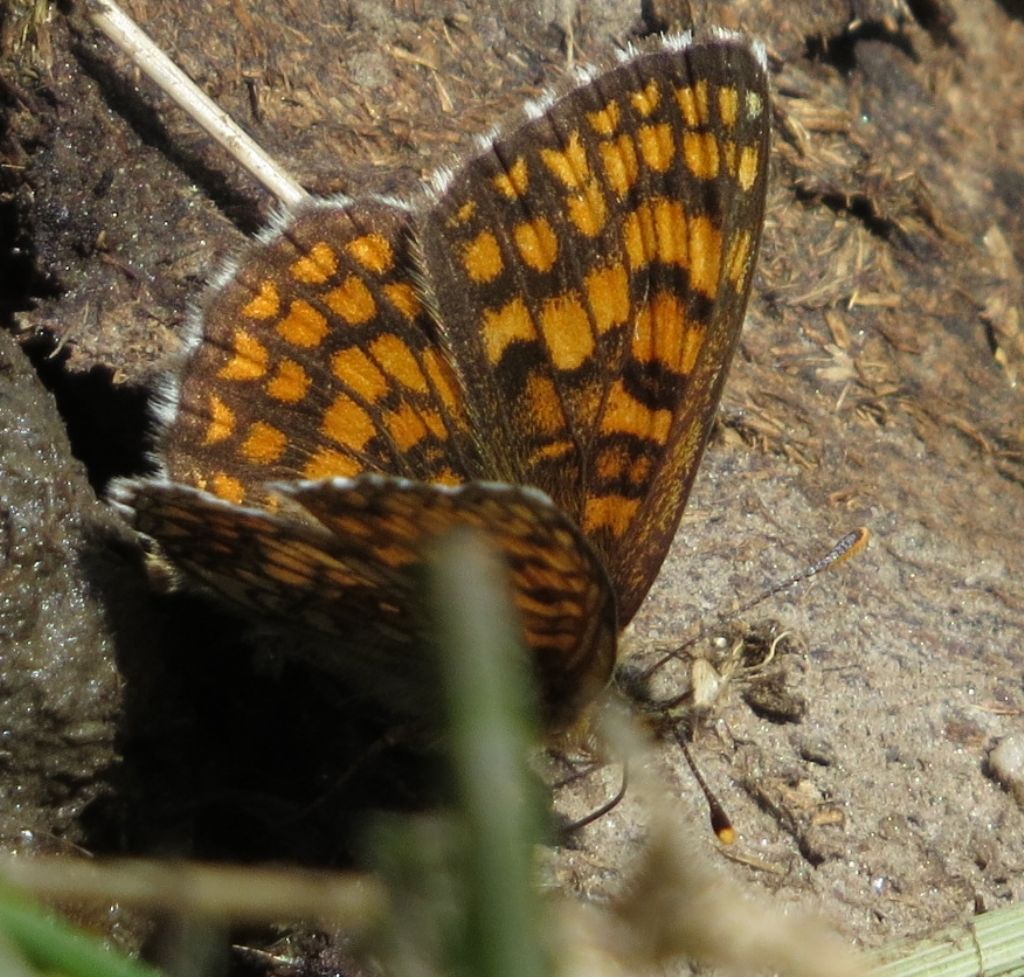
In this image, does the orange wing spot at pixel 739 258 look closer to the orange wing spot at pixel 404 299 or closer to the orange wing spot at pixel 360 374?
the orange wing spot at pixel 404 299

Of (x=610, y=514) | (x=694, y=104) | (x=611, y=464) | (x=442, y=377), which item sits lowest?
(x=610, y=514)

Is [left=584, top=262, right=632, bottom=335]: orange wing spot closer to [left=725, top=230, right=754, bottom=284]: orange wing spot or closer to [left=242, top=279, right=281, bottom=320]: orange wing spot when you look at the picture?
[left=725, top=230, right=754, bottom=284]: orange wing spot

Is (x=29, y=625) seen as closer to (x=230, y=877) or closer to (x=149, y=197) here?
(x=149, y=197)

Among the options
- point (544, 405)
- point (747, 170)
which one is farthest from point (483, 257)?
point (747, 170)

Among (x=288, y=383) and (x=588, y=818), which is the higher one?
(x=288, y=383)

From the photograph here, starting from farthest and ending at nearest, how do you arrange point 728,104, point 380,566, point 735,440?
point 735,440, point 728,104, point 380,566

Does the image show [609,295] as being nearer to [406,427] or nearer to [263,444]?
[406,427]

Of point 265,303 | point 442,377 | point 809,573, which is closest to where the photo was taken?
point 265,303

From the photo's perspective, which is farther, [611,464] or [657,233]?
[611,464]
